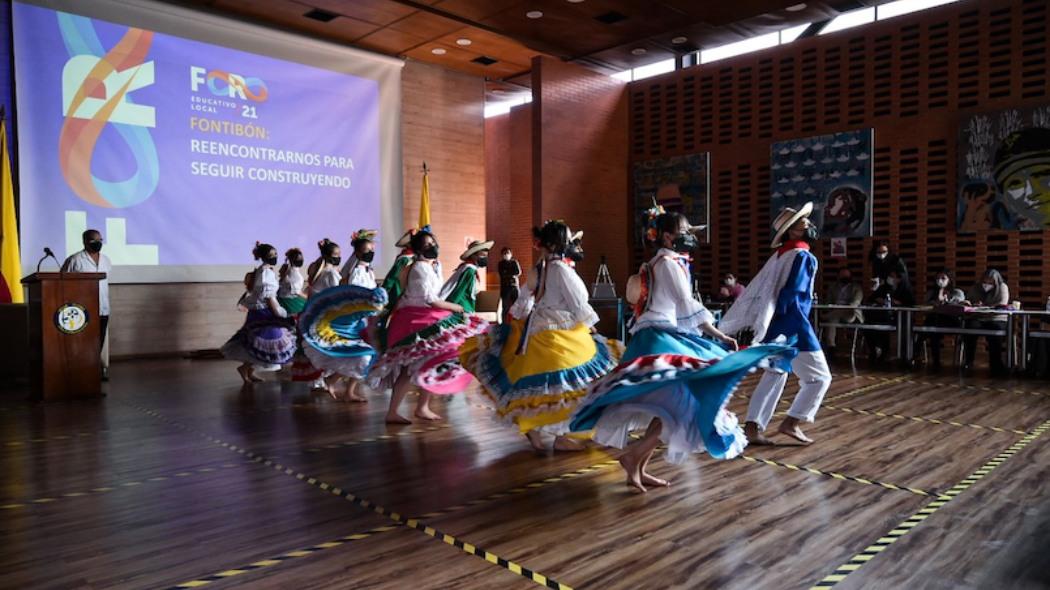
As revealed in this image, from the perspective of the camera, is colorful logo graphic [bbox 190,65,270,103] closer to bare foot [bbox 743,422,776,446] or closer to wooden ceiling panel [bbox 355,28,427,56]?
wooden ceiling panel [bbox 355,28,427,56]

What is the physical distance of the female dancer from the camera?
11.2ft

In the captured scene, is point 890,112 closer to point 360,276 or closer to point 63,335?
point 360,276

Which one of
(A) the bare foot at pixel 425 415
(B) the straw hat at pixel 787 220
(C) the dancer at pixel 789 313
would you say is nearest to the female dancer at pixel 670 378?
(C) the dancer at pixel 789 313

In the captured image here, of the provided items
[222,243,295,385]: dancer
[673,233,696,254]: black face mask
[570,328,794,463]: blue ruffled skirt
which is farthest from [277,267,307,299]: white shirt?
[673,233,696,254]: black face mask

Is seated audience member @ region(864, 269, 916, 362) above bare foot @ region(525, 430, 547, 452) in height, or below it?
above

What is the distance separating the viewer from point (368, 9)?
10125 millimetres

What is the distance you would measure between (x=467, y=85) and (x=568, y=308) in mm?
9776

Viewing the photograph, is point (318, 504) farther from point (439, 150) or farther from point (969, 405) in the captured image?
point (439, 150)

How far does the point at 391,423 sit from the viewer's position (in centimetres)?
555

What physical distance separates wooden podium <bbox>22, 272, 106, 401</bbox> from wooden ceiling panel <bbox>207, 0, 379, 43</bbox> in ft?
16.5

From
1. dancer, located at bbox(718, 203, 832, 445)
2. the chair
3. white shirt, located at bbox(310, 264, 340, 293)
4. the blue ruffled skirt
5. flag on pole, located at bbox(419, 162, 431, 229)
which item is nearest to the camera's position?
the blue ruffled skirt

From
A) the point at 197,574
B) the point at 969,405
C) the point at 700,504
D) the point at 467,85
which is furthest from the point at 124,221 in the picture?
the point at 969,405

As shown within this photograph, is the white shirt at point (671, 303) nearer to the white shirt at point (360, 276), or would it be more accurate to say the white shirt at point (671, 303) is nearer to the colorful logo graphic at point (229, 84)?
the white shirt at point (360, 276)

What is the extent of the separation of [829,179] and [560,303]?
8735 mm
